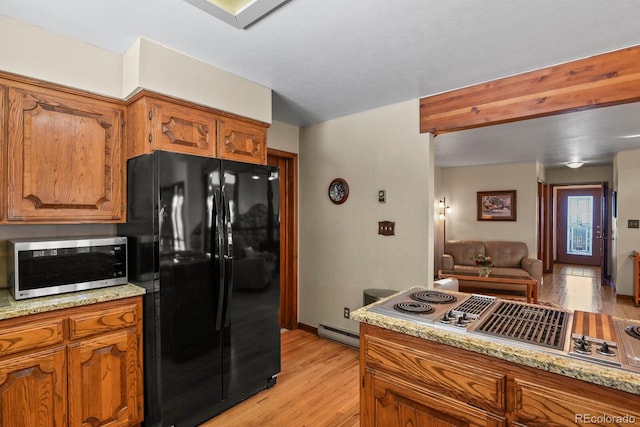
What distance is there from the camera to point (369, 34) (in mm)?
1962

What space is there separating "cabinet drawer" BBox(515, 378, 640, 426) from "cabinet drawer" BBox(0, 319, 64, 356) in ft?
7.22

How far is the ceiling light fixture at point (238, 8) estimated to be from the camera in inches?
65.2

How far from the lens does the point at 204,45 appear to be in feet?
6.88

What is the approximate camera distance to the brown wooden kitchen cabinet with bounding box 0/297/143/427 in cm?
165

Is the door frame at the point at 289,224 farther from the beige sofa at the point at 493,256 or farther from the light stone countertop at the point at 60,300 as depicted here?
the beige sofa at the point at 493,256

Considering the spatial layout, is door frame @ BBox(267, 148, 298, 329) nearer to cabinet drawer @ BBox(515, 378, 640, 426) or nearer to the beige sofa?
cabinet drawer @ BBox(515, 378, 640, 426)

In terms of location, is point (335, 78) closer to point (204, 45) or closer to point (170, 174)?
point (204, 45)

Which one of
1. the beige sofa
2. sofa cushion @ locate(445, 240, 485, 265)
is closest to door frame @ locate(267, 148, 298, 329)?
the beige sofa

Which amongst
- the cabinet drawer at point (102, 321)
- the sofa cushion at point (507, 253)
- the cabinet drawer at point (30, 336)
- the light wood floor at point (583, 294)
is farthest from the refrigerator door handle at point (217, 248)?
the sofa cushion at point (507, 253)

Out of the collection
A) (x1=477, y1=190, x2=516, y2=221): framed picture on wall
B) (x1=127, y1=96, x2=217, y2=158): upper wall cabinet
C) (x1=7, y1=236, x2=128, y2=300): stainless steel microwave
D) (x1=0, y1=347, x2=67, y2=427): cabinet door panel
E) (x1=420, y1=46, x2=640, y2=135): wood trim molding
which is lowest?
(x1=0, y1=347, x2=67, y2=427): cabinet door panel

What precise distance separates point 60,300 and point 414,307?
191cm

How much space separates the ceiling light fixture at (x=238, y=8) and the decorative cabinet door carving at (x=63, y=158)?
104cm

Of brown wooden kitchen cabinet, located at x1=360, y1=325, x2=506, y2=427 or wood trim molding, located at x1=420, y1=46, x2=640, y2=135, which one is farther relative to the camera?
wood trim molding, located at x1=420, y1=46, x2=640, y2=135

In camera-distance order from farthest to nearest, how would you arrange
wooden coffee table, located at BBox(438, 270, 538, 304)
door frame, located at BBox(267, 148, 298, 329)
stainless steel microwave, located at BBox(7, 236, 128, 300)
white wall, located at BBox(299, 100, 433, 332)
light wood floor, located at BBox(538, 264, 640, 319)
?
wooden coffee table, located at BBox(438, 270, 538, 304)
light wood floor, located at BBox(538, 264, 640, 319)
door frame, located at BBox(267, 148, 298, 329)
white wall, located at BBox(299, 100, 433, 332)
stainless steel microwave, located at BBox(7, 236, 128, 300)
